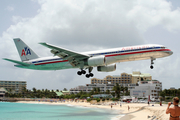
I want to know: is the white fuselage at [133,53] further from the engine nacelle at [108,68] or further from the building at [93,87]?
the building at [93,87]

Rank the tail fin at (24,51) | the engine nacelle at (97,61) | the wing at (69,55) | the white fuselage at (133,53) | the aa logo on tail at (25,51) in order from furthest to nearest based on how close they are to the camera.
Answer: the aa logo on tail at (25,51), the tail fin at (24,51), the engine nacelle at (97,61), the white fuselage at (133,53), the wing at (69,55)

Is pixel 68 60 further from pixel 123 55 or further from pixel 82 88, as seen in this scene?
pixel 82 88

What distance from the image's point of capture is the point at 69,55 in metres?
37.8

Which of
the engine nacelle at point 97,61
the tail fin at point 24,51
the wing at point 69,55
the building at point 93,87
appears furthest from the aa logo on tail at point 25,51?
the building at point 93,87

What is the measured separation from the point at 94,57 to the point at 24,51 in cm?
1771

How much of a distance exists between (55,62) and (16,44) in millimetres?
13131

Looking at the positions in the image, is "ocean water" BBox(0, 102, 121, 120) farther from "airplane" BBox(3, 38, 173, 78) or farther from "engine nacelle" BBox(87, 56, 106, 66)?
"engine nacelle" BBox(87, 56, 106, 66)

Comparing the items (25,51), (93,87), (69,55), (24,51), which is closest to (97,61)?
(69,55)

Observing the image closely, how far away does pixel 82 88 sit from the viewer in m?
190

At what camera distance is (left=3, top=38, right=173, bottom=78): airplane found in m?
36.1

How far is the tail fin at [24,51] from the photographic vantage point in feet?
148

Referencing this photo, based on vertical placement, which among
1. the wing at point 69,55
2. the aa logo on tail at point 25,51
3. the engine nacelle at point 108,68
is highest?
the aa logo on tail at point 25,51

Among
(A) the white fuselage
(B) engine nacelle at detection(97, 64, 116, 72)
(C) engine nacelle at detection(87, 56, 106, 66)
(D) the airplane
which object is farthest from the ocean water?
(C) engine nacelle at detection(87, 56, 106, 66)

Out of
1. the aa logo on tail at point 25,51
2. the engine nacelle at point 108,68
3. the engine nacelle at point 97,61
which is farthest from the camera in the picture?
the aa logo on tail at point 25,51
